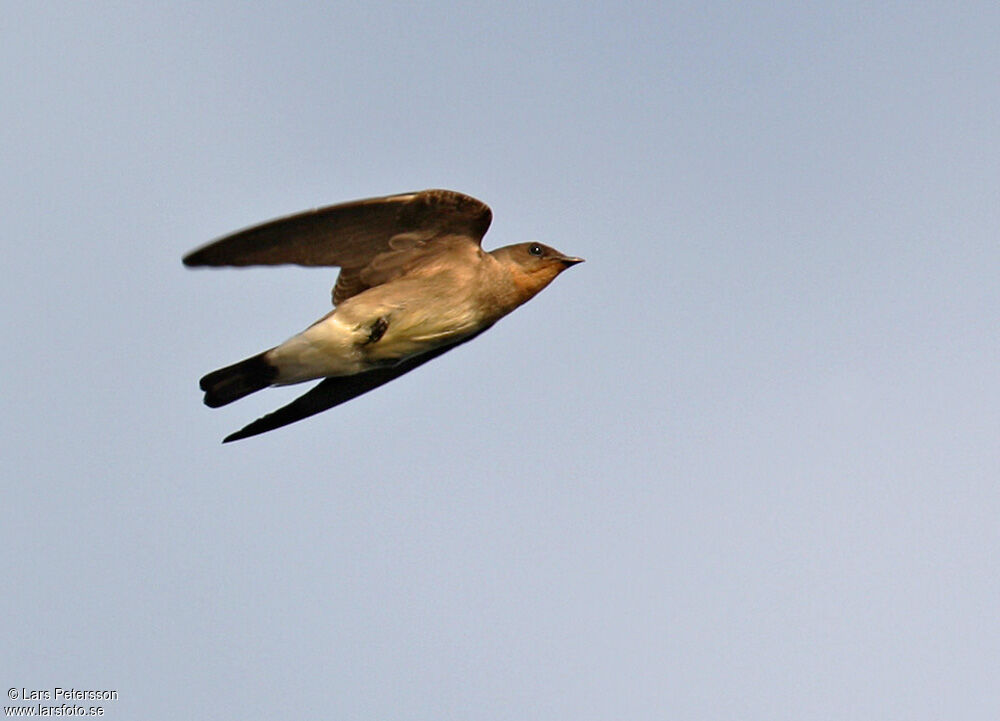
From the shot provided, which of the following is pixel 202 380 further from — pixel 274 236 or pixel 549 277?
pixel 549 277

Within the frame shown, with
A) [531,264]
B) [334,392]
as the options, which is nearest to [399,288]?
[531,264]

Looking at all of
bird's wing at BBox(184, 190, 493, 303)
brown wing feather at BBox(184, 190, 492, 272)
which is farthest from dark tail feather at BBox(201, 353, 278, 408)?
brown wing feather at BBox(184, 190, 492, 272)

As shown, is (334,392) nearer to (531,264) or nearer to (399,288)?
(399,288)

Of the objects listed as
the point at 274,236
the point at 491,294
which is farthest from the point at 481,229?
the point at 274,236

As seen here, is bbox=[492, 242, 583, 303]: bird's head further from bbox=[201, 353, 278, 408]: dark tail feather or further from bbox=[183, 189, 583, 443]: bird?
bbox=[201, 353, 278, 408]: dark tail feather

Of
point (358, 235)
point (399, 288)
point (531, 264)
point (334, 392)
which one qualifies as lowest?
point (334, 392)

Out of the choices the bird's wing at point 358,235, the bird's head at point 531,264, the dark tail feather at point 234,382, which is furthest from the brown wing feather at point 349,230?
the dark tail feather at point 234,382

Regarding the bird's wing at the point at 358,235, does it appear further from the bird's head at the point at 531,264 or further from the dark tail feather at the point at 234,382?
the dark tail feather at the point at 234,382
